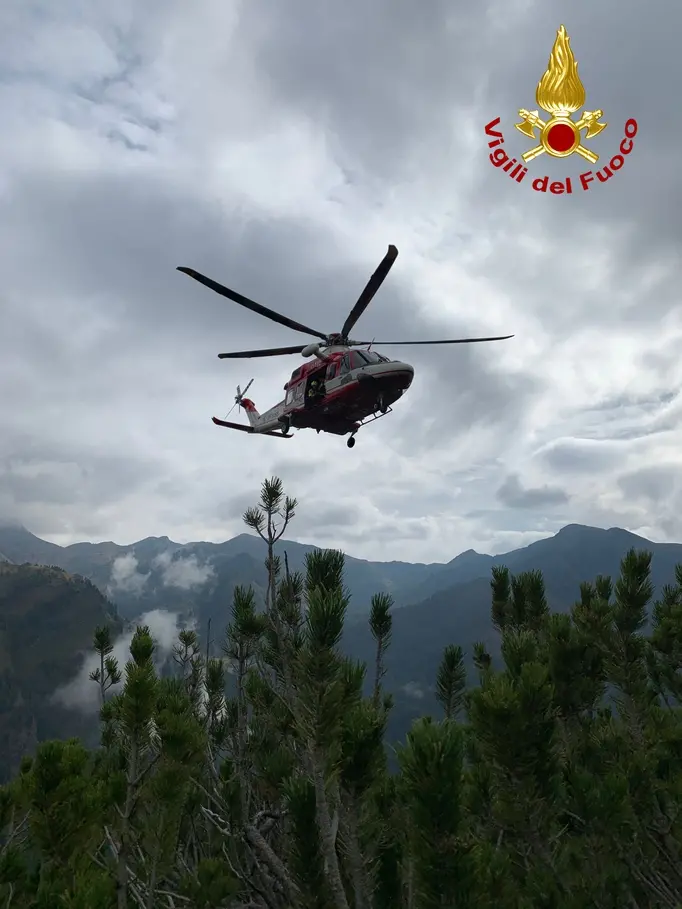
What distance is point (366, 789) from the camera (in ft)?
11.6

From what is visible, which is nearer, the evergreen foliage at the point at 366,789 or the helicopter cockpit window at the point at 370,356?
the evergreen foliage at the point at 366,789

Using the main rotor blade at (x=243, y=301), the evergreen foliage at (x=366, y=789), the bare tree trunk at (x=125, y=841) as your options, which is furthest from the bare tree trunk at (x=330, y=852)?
the main rotor blade at (x=243, y=301)

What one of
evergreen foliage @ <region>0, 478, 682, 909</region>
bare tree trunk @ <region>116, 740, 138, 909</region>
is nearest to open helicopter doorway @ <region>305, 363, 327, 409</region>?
evergreen foliage @ <region>0, 478, 682, 909</region>

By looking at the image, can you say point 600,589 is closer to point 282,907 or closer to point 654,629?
point 654,629

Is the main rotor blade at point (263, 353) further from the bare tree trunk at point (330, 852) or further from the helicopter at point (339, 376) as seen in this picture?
the bare tree trunk at point (330, 852)

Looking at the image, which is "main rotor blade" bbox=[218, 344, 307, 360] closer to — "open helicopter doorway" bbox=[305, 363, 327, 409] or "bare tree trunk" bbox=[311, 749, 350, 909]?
"open helicopter doorway" bbox=[305, 363, 327, 409]

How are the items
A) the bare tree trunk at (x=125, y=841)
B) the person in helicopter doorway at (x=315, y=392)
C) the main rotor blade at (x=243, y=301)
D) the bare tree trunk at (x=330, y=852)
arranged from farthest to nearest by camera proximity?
1. the person in helicopter doorway at (x=315, y=392)
2. the main rotor blade at (x=243, y=301)
3. the bare tree trunk at (x=125, y=841)
4. the bare tree trunk at (x=330, y=852)

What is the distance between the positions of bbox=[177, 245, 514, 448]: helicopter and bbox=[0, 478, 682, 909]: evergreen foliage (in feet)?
47.8

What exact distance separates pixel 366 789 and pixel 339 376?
799 inches

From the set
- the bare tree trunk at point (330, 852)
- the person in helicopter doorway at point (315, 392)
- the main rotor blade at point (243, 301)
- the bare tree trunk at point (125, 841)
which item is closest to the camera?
the bare tree trunk at point (330, 852)

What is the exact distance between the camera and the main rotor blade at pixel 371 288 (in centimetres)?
1944

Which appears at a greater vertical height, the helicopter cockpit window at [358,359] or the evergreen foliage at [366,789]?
the helicopter cockpit window at [358,359]

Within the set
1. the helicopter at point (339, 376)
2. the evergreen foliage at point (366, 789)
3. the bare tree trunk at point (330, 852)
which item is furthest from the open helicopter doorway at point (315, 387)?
the bare tree trunk at point (330, 852)

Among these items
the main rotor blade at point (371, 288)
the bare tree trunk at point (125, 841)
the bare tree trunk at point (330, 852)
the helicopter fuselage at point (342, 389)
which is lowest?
the bare tree trunk at point (125, 841)
